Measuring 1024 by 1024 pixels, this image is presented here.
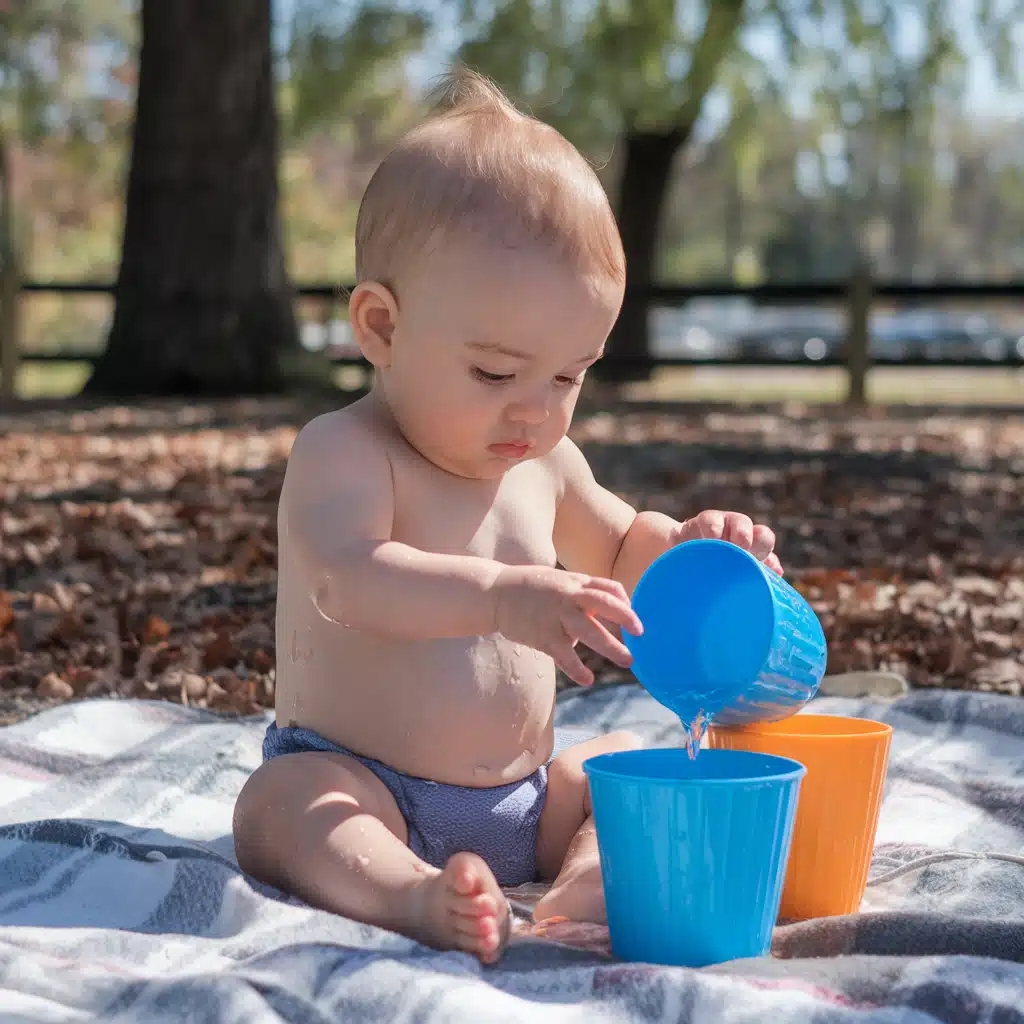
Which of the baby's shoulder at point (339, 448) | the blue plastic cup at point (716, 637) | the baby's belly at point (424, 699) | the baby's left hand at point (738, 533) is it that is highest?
the baby's shoulder at point (339, 448)

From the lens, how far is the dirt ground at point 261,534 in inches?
146

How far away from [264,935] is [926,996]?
2.51 feet

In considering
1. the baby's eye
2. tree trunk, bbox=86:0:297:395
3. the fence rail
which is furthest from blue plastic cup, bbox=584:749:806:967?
the fence rail

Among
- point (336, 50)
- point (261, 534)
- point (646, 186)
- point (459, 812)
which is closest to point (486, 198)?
point (459, 812)

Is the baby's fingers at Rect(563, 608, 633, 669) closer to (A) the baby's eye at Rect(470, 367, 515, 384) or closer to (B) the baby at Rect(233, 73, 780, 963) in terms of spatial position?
(B) the baby at Rect(233, 73, 780, 963)

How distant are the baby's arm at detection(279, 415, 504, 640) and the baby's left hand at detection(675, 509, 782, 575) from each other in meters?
0.47

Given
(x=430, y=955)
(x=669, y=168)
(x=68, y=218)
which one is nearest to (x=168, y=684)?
(x=430, y=955)

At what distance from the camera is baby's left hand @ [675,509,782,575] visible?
2.32 m

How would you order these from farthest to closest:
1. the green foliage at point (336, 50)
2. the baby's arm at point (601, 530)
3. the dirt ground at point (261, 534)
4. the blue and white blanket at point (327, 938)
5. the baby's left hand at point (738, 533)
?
the green foliage at point (336, 50)
the dirt ground at point (261, 534)
the baby's arm at point (601, 530)
the baby's left hand at point (738, 533)
the blue and white blanket at point (327, 938)

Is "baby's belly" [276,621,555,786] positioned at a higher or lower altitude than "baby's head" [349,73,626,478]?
lower

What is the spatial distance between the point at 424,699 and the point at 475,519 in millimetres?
274

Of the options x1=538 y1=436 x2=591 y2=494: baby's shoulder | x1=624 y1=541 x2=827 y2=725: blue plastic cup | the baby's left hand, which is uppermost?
x1=538 y1=436 x2=591 y2=494: baby's shoulder

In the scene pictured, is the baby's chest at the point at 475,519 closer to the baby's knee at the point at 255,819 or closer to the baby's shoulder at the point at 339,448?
the baby's shoulder at the point at 339,448

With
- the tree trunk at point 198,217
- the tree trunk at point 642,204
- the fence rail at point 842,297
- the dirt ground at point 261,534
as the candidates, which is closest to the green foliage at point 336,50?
the tree trunk at point 642,204
